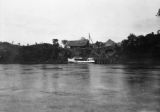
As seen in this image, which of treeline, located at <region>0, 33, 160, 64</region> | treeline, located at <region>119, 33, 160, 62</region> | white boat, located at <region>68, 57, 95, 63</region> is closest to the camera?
treeline, located at <region>119, 33, 160, 62</region>

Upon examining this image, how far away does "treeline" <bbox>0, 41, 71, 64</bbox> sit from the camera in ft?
299

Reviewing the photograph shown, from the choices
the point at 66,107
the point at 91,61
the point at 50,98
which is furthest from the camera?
the point at 91,61

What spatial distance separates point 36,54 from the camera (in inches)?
3659

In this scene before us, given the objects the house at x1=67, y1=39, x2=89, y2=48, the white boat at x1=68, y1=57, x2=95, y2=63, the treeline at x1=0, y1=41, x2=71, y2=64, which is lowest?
the white boat at x1=68, y1=57, x2=95, y2=63

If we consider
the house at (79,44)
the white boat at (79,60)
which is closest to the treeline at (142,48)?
the white boat at (79,60)

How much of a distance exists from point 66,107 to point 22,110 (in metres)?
1.65

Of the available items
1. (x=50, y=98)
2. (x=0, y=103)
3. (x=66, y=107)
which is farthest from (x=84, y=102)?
(x=0, y=103)

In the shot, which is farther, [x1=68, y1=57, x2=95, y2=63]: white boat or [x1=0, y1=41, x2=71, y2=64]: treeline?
[x1=0, y1=41, x2=71, y2=64]: treeline

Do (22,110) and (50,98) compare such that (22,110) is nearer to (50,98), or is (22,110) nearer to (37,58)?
(50,98)

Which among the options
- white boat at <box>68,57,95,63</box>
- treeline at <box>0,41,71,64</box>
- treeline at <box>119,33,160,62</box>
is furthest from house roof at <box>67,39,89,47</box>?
treeline at <box>119,33,160,62</box>

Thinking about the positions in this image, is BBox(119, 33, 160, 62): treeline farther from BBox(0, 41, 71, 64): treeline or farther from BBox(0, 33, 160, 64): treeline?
BBox(0, 41, 71, 64): treeline

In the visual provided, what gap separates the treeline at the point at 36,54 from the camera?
91188mm

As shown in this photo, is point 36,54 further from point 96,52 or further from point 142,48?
point 142,48

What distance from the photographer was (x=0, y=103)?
1069 cm
